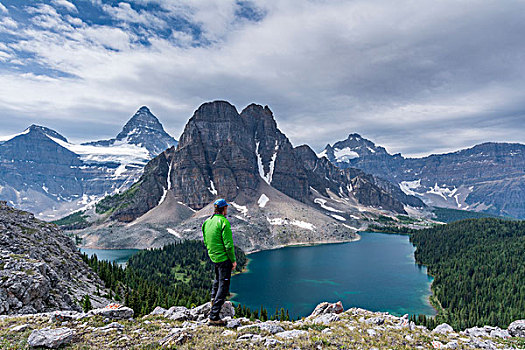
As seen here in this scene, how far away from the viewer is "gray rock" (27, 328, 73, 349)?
10.2 metres

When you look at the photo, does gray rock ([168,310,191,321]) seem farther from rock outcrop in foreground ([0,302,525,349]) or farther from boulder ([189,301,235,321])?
boulder ([189,301,235,321])

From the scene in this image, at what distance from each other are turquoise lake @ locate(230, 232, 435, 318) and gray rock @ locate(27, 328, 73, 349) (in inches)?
2267

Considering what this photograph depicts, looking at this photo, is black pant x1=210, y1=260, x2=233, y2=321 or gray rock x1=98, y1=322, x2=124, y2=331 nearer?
black pant x1=210, y1=260, x2=233, y2=321

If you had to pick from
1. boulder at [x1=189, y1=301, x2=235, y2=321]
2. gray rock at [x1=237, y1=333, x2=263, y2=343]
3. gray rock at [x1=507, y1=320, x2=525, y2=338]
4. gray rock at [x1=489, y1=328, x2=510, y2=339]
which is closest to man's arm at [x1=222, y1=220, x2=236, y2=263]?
gray rock at [x1=237, y1=333, x2=263, y2=343]

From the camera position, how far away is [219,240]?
11820 millimetres

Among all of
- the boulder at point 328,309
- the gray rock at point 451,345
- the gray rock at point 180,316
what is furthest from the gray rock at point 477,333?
the gray rock at point 180,316

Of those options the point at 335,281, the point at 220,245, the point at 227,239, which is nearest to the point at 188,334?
the point at 220,245

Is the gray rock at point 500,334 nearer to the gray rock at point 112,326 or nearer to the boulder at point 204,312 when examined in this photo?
the boulder at point 204,312

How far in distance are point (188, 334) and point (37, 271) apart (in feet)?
65.1

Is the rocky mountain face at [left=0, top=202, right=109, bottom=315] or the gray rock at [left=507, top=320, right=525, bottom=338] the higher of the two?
the rocky mountain face at [left=0, top=202, right=109, bottom=315]

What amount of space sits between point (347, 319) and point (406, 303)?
6344 centimetres

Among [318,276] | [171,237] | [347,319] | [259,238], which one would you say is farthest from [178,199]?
[347,319]

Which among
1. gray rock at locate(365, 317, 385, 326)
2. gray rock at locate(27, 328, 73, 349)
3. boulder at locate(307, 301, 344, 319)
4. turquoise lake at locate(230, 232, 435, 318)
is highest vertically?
gray rock at locate(27, 328, 73, 349)

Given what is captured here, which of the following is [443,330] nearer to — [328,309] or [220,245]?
[328,309]
